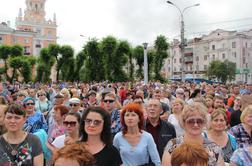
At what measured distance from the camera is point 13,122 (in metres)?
4.24

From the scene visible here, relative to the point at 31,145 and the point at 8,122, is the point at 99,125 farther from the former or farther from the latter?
the point at 8,122

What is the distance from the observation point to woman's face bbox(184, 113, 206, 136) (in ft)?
13.7

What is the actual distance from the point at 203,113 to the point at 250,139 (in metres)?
1.42

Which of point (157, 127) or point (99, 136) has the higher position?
point (99, 136)

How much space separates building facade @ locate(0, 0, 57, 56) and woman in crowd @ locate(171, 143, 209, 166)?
8649cm

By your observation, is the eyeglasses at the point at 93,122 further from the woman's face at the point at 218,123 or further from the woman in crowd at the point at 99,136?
the woman's face at the point at 218,123

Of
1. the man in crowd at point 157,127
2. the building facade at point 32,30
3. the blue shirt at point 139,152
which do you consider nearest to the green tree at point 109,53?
the man in crowd at point 157,127

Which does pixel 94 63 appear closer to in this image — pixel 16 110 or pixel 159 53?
pixel 159 53

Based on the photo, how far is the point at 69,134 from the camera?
4.95 m

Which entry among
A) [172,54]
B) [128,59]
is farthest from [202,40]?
[128,59]

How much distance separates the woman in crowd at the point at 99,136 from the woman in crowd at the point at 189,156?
127 cm

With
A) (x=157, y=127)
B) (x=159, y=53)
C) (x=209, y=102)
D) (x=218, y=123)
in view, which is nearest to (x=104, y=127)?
(x=157, y=127)

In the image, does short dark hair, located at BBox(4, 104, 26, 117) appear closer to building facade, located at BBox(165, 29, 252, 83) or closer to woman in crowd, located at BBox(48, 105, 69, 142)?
woman in crowd, located at BBox(48, 105, 69, 142)

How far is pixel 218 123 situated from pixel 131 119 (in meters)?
1.37
